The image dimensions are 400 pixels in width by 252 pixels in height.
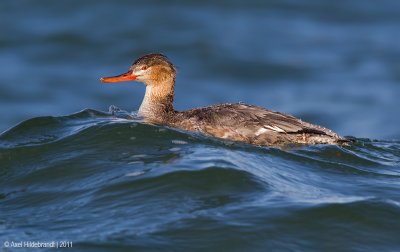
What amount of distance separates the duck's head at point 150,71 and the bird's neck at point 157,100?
0.17ft

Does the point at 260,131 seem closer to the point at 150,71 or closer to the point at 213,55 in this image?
the point at 150,71

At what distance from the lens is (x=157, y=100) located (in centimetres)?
1173

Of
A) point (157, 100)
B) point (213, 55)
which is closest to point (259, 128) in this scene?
point (157, 100)

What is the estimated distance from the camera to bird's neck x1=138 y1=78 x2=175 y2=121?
11500mm

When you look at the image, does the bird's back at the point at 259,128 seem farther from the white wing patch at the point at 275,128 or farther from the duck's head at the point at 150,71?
the duck's head at the point at 150,71

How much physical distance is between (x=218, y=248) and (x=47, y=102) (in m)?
11.7

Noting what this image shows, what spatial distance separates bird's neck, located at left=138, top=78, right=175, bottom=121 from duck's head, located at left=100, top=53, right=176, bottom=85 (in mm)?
52

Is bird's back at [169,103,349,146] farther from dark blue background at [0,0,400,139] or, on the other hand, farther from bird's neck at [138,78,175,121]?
dark blue background at [0,0,400,139]

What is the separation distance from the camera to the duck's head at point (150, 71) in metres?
11.7

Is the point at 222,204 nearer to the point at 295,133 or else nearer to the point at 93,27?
the point at 295,133

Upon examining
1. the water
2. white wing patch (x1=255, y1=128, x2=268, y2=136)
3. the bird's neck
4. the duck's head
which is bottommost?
the water

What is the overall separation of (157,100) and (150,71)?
1.25 ft

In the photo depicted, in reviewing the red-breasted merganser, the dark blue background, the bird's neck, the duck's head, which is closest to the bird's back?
the red-breasted merganser

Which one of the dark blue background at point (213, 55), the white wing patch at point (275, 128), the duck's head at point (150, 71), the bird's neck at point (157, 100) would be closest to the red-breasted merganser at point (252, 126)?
the white wing patch at point (275, 128)
